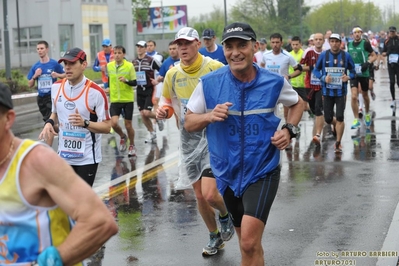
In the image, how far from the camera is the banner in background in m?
90.7

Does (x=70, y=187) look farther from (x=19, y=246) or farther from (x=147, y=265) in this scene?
(x=147, y=265)

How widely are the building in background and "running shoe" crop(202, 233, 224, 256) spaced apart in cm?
4215

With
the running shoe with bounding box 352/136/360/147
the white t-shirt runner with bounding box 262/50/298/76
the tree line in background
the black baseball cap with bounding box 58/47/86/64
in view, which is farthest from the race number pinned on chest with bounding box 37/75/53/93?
the tree line in background

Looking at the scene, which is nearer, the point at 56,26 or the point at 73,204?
the point at 73,204

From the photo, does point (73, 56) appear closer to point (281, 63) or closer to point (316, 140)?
point (316, 140)

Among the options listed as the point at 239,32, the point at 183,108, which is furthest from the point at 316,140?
the point at 239,32

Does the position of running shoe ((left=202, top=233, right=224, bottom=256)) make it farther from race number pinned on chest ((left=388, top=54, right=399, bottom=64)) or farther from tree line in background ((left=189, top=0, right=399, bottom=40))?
tree line in background ((left=189, top=0, right=399, bottom=40))

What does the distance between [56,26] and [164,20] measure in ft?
129

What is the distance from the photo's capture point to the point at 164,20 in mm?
90750

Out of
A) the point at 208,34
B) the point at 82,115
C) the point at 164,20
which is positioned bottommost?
the point at 82,115

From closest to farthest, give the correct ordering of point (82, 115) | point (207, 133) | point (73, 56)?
point (207, 133)
point (73, 56)
point (82, 115)

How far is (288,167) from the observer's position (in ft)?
38.4

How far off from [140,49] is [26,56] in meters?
34.5

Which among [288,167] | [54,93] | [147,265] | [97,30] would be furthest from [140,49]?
[97,30]
